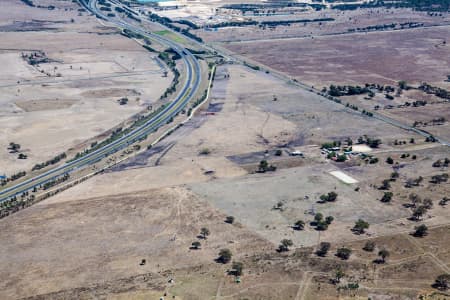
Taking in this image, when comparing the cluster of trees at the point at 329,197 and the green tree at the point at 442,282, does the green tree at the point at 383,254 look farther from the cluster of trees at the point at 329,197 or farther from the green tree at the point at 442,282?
the cluster of trees at the point at 329,197

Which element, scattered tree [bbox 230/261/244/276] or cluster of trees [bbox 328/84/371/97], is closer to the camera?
scattered tree [bbox 230/261/244/276]

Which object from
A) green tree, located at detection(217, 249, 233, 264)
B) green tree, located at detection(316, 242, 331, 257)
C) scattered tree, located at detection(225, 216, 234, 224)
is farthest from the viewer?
scattered tree, located at detection(225, 216, 234, 224)

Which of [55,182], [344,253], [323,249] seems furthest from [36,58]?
[344,253]

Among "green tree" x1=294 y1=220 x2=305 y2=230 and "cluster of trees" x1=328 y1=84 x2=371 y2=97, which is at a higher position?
"cluster of trees" x1=328 y1=84 x2=371 y2=97

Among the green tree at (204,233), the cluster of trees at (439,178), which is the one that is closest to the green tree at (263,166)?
the green tree at (204,233)

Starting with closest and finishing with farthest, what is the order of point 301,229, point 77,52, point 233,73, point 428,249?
point 428,249 < point 301,229 < point 233,73 < point 77,52

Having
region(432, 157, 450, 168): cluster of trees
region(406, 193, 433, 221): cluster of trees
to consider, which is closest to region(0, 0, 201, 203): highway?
region(406, 193, 433, 221): cluster of trees

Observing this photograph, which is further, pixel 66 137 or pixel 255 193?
pixel 66 137

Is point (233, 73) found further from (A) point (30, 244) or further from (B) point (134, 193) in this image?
(A) point (30, 244)

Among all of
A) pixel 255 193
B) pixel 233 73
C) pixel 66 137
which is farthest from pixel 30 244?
pixel 233 73

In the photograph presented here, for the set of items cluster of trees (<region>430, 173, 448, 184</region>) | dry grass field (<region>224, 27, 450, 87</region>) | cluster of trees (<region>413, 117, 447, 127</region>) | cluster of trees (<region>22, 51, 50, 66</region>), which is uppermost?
cluster of trees (<region>22, 51, 50, 66</region>)

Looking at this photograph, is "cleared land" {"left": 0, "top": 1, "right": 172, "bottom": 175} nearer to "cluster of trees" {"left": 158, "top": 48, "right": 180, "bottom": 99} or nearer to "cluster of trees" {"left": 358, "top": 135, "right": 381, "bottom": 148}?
"cluster of trees" {"left": 158, "top": 48, "right": 180, "bottom": 99}
